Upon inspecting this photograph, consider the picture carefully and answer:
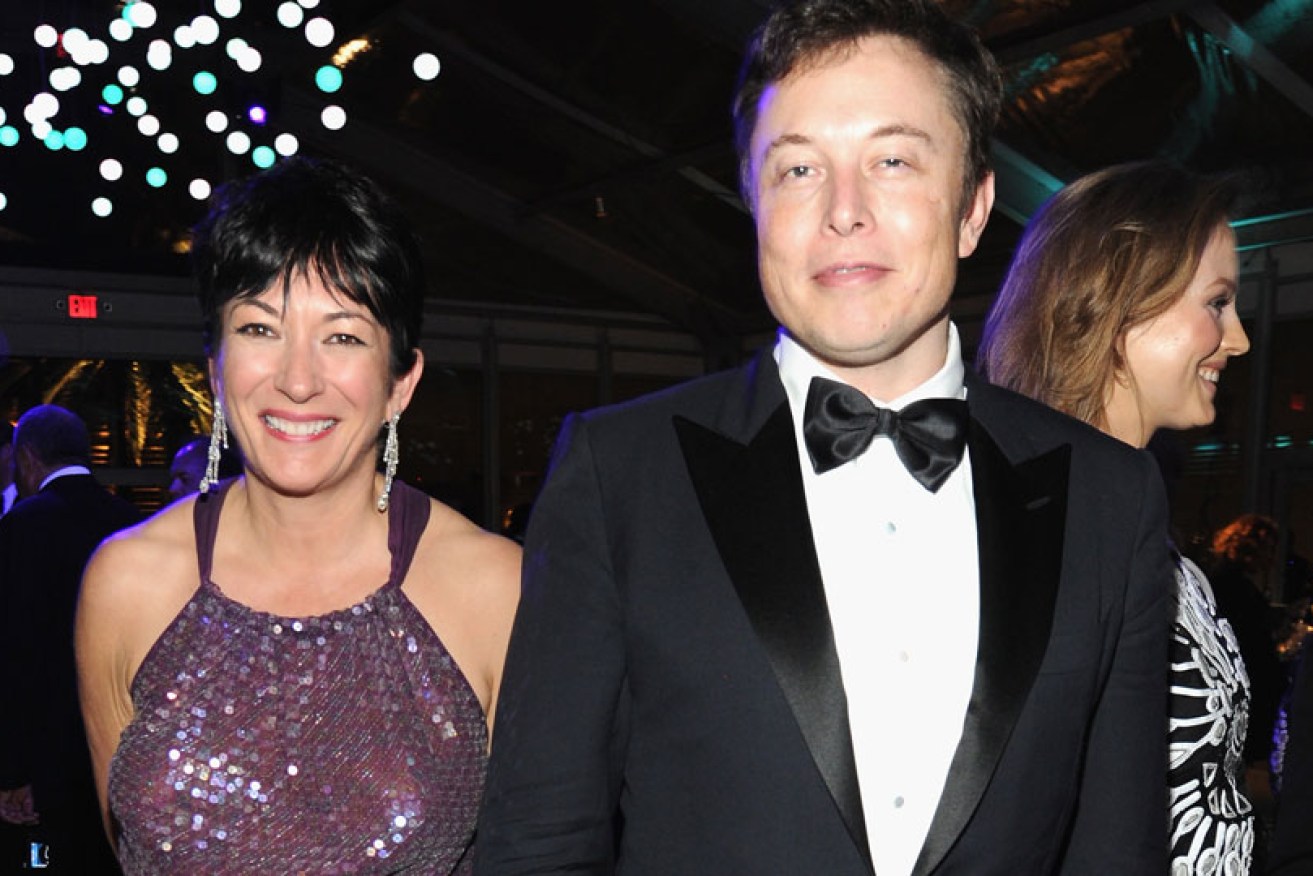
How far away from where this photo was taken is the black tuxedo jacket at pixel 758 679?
142 cm

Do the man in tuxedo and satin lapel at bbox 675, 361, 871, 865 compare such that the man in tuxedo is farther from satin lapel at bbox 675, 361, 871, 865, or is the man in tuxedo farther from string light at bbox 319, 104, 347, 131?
string light at bbox 319, 104, 347, 131

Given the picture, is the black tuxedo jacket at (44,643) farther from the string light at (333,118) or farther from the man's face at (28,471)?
the string light at (333,118)

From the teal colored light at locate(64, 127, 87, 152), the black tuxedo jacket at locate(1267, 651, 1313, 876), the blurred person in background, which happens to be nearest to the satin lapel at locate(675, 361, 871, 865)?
the black tuxedo jacket at locate(1267, 651, 1313, 876)

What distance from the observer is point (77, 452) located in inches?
187

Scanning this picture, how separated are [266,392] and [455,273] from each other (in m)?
11.0

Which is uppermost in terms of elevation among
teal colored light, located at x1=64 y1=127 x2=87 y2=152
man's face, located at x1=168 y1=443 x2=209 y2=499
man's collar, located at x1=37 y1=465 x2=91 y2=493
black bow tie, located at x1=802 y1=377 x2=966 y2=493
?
teal colored light, located at x1=64 y1=127 x2=87 y2=152

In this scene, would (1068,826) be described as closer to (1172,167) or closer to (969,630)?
(969,630)

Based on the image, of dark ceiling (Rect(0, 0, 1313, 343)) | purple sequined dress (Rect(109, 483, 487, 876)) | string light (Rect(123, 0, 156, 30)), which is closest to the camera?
purple sequined dress (Rect(109, 483, 487, 876))

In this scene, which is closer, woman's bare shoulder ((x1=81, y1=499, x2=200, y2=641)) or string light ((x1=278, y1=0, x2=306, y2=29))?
woman's bare shoulder ((x1=81, y1=499, x2=200, y2=641))

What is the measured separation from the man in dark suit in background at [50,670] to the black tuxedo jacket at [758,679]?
10.6 feet

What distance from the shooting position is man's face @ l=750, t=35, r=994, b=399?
59.4 inches

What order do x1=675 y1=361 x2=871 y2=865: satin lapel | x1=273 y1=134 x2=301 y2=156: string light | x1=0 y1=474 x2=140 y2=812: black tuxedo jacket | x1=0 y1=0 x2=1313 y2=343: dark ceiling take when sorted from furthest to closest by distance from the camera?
x1=0 y1=0 x2=1313 y2=343: dark ceiling < x1=273 y1=134 x2=301 y2=156: string light < x1=0 y1=474 x2=140 y2=812: black tuxedo jacket < x1=675 y1=361 x2=871 y2=865: satin lapel

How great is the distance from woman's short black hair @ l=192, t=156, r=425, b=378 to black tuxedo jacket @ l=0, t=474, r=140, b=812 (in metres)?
2.50

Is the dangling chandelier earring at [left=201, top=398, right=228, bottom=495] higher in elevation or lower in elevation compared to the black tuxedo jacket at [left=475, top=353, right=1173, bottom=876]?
higher
